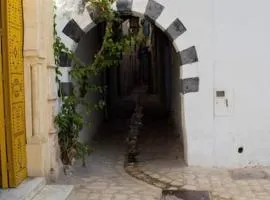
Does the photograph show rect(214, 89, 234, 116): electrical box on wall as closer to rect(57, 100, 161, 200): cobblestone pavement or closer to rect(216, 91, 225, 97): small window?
rect(216, 91, 225, 97): small window

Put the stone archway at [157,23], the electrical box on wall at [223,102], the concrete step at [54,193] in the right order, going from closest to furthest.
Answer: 1. the concrete step at [54,193]
2. the stone archway at [157,23]
3. the electrical box on wall at [223,102]

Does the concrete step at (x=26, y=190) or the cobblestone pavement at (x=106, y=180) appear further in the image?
the cobblestone pavement at (x=106, y=180)

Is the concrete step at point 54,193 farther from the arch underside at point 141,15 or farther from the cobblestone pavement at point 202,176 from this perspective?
the arch underside at point 141,15

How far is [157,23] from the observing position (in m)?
6.49

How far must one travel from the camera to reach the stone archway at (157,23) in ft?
21.0

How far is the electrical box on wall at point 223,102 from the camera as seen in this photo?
6.52 metres

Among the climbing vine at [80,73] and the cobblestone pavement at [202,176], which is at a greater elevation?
the climbing vine at [80,73]

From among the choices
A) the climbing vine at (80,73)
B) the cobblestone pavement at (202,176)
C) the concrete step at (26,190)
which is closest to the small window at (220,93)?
the cobblestone pavement at (202,176)

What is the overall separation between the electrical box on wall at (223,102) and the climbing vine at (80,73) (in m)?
1.39

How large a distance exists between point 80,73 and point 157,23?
4.24ft

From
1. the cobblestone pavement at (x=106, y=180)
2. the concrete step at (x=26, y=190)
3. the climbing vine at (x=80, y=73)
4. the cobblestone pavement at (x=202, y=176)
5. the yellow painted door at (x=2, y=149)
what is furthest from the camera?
the climbing vine at (x=80, y=73)

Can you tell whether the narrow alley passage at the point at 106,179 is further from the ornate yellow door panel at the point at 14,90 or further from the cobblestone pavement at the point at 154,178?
the ornate yellow door panel at the point at 14,90

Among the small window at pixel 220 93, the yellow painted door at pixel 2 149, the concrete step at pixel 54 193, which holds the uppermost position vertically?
the small window at pixel 220 93

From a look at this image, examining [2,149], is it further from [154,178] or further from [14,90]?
[154,178]
